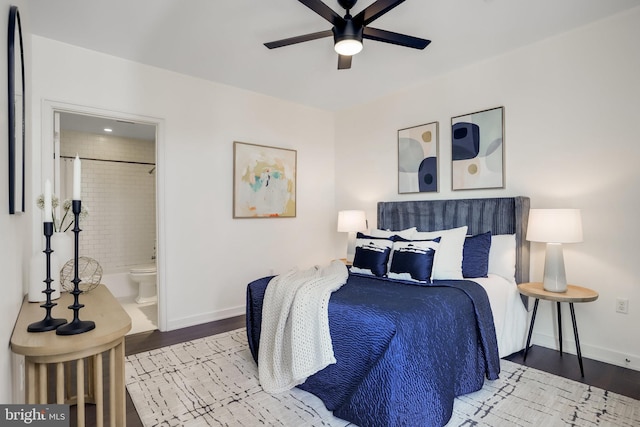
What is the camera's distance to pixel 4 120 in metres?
1.28

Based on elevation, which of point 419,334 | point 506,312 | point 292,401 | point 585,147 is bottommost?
point 292,401

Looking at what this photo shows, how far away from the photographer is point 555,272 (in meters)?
2.65

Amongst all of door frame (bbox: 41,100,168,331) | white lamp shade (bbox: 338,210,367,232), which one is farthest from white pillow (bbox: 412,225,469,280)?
door frame (bbox: 41,100,168,331)

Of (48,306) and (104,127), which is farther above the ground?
(104,127)

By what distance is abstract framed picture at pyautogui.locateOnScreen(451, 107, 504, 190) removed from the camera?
332cm

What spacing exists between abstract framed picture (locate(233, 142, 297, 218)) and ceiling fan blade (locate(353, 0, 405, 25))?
2301mm

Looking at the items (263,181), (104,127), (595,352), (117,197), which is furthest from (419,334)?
(117,197)

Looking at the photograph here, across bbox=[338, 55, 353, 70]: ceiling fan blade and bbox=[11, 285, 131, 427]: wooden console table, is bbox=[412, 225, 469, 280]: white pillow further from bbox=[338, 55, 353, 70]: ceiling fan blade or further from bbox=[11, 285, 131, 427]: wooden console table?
bbox=[11, 285, 131, 427]: wooden console table

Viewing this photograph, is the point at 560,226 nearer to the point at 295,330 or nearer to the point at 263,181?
the point at 295,330

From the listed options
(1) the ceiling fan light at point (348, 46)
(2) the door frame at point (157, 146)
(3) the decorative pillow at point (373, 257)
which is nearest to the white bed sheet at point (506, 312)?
(3) the decorative pillow at point (373, 257)

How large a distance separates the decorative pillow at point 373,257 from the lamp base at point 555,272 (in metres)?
1.26

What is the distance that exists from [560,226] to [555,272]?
0.38 meters

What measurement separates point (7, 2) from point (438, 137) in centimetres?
359

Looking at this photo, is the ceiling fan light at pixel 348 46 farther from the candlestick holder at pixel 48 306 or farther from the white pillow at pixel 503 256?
the white pillow at pixel 503 256
